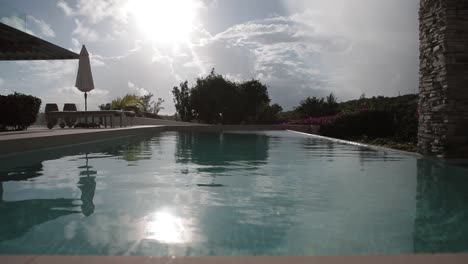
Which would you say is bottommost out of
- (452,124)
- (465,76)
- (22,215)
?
(22,215)

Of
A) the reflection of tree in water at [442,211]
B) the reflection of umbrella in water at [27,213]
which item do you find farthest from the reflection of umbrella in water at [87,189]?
the reflection of tree in water at [442,211]

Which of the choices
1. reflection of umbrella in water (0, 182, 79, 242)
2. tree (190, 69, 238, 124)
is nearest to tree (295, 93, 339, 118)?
tree (190, 69, 238, 124)

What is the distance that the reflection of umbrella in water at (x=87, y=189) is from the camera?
4414 millimetres

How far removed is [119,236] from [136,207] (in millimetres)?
1063

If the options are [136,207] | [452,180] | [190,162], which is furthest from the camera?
[190,162]

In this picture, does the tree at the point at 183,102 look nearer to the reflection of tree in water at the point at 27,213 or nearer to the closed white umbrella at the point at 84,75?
the closed white umbrella at the point at 84,75

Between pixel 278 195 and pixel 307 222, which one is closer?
pixel 307 222

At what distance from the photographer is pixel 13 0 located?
13.8 m

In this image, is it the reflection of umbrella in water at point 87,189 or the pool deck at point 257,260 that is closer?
the pool deck at point 257,260

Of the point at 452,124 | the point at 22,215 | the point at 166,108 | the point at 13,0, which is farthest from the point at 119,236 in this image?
the point at 166,108

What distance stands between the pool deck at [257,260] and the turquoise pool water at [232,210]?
604 mm

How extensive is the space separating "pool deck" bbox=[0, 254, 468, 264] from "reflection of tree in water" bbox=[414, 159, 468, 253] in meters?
0.79

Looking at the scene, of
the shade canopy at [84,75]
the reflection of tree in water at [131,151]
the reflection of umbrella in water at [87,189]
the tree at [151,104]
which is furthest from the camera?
A: the tree at [151,104]

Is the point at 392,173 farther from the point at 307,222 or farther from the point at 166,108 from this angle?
the point at 166,108
